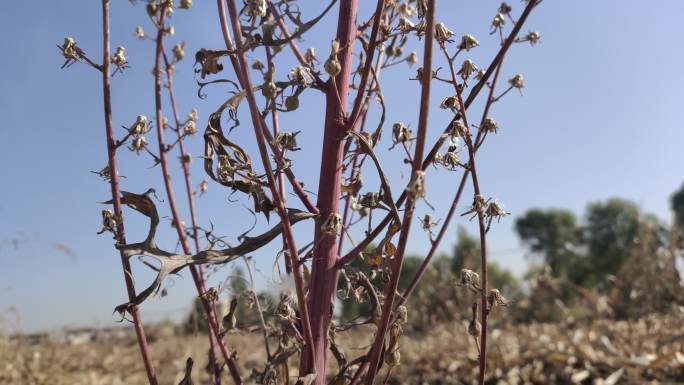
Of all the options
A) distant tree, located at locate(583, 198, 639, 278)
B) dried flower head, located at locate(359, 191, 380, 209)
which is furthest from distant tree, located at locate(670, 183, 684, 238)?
dried flower head, located at locate(359, 191, 380, 209)

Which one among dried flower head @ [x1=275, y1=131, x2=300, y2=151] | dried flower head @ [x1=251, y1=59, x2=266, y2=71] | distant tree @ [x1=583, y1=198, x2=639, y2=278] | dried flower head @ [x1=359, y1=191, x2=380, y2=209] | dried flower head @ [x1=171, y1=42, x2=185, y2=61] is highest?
distant tree @ [x1=583, y1=198, x2=639, y2=278]

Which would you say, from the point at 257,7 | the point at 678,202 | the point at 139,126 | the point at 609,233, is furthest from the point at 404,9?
the point at 678,202

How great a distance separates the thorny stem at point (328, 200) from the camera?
0.81 meters

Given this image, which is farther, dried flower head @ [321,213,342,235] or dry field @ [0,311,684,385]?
dry field @ [0,311,684,385]

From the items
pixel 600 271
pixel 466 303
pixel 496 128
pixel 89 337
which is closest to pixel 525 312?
pixel 466 303

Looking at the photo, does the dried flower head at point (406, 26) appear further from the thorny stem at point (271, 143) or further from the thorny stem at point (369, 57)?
the thorny stem at point (271, 143)

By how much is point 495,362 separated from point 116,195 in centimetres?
259

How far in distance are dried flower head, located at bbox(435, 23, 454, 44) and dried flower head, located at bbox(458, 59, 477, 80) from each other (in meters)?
0.05

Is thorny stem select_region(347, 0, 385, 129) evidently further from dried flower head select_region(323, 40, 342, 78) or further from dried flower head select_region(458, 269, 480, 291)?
dried flower head select_region(458, 269, 480, 291)

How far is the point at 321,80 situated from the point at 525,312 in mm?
6789

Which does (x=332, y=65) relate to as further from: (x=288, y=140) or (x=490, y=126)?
(x=490, y=126)

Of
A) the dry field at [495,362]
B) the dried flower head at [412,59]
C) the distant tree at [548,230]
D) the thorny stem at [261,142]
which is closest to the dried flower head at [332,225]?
the thorny stem at [261,142]

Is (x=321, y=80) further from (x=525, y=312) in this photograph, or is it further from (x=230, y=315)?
(x=525, y=312)

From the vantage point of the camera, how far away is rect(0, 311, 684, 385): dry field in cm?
264
